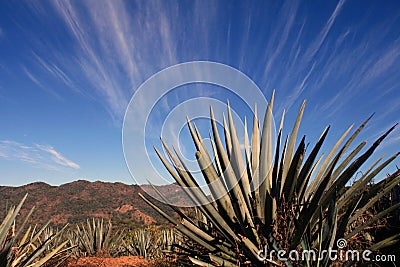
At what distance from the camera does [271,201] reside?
226 centimetres

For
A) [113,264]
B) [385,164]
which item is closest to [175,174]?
[385,164]

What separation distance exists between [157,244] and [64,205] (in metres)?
42.6

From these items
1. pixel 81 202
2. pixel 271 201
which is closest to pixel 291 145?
pixel 271 201

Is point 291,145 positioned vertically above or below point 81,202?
below

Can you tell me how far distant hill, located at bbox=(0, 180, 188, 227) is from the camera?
44.3 meters

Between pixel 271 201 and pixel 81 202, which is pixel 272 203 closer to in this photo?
pixel 271 201

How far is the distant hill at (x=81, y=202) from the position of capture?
44.3 meters

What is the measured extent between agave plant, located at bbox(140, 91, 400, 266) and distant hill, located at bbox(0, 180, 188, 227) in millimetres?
37474

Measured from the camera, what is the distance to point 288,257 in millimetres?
2129

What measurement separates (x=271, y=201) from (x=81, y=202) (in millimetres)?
55415

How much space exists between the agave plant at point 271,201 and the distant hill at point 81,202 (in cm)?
3747

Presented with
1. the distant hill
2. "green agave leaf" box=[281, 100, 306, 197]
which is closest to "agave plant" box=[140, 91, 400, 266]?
"green agave leaf" box=[281, 100, 306, 197]

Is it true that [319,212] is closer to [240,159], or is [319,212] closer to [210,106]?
[240,159]

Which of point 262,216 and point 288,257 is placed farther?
point 262,216
